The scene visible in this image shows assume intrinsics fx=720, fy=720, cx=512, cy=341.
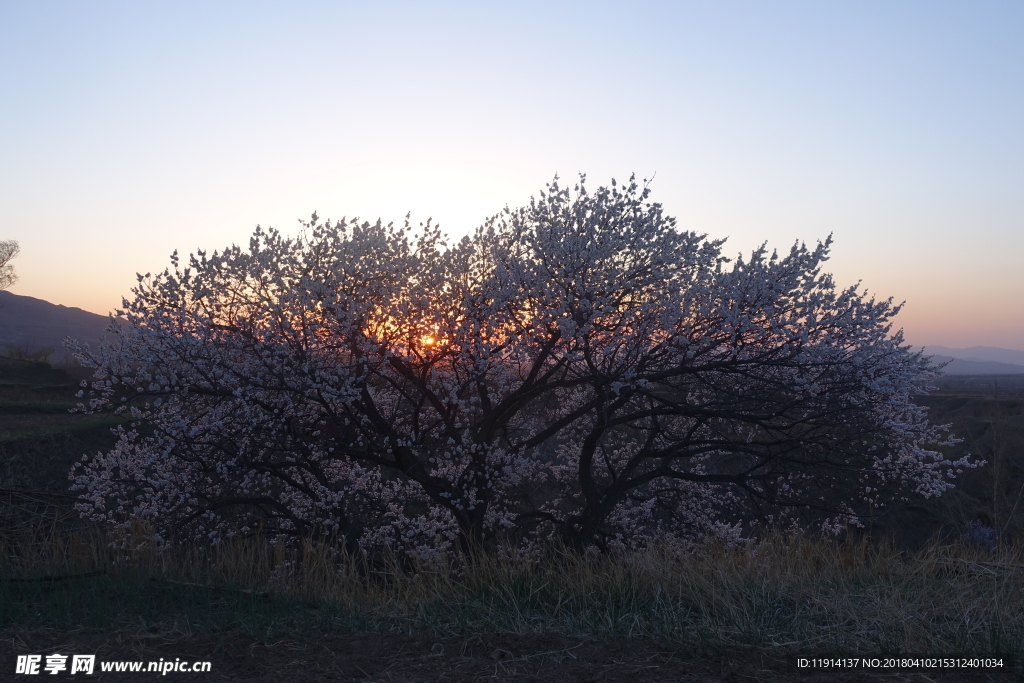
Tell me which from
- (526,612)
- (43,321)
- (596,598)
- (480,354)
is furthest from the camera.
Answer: (43,321)

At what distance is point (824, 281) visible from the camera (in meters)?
10.4

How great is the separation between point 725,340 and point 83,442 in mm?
17680

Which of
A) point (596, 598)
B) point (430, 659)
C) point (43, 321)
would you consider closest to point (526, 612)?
point (596, 598)

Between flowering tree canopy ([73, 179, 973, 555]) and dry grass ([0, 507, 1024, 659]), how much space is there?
11.6 ft

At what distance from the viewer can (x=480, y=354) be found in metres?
10.6

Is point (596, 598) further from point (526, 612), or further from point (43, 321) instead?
point (43, 321)

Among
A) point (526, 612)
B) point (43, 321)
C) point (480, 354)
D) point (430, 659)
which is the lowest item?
point (430, 659)

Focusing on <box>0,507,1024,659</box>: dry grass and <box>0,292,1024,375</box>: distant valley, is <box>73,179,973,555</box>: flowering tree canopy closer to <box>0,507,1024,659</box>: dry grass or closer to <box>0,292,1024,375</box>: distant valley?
<box>0,507,1024,659</box>: dry grass

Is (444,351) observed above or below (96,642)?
above

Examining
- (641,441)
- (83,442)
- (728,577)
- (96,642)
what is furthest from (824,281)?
(83,442)

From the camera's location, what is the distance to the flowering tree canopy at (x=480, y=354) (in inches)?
395

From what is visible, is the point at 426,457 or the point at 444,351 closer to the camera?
the point at 444,351

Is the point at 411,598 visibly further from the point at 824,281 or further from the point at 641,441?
the point at 641,441

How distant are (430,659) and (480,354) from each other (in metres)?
6.37
